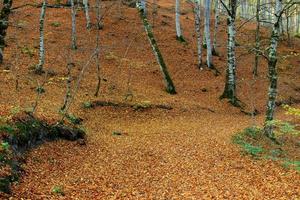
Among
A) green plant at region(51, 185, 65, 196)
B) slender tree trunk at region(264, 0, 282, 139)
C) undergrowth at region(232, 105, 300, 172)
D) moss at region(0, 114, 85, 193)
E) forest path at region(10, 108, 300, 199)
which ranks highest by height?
slender tree trunk at region(264, 0, 282, 139)

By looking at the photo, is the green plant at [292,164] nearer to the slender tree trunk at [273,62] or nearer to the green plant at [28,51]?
the slender tree trunk at [273,62]

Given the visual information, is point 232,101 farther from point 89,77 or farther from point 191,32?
point 191,32

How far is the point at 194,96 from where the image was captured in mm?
25859

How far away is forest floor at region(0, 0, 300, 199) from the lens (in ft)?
36.1

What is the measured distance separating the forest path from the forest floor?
0.10ft

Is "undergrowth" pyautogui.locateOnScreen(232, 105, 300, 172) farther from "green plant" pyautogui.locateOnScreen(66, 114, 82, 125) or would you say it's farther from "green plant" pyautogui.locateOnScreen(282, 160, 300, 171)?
"green plant" pyautogui.locateOnScreen(66, 114, 82, 125)

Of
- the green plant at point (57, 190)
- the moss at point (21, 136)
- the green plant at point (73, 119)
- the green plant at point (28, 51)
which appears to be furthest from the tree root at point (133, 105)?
the green plant at point (57, 190)

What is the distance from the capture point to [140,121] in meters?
19.4

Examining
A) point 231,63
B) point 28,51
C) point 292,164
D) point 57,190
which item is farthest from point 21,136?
point 28,51

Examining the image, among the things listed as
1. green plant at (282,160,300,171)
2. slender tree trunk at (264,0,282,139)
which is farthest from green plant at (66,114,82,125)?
green plant at (282,160,300,171)

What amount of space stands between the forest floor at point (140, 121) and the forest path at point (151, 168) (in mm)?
32

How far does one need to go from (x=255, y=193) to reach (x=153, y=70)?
62.5 ft

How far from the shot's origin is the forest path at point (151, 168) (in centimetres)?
1055

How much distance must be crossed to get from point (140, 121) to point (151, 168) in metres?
6.75
